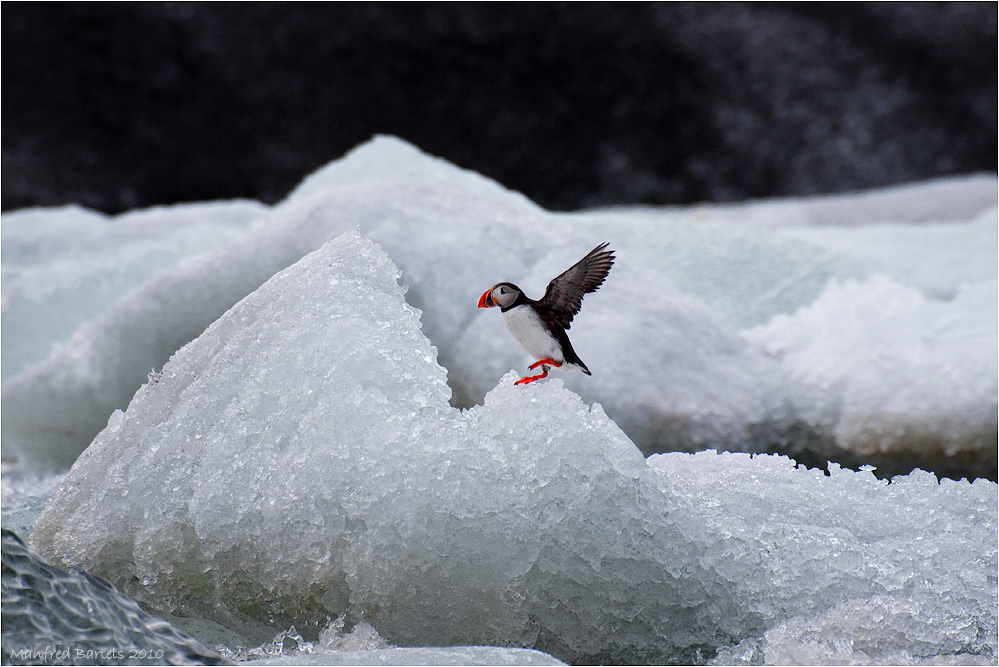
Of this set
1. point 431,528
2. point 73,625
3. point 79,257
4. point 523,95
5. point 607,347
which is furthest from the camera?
point 523,95

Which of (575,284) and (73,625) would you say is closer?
(73,625)

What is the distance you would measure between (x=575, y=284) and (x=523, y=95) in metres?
4.90

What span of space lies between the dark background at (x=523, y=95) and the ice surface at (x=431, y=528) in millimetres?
4540

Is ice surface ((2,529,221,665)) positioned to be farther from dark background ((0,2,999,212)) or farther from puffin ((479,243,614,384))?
dark background ((0,2,999,212))

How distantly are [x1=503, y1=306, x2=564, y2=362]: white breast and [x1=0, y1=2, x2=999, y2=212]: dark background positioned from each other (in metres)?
4.74

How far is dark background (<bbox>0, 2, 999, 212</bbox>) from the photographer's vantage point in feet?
17.1

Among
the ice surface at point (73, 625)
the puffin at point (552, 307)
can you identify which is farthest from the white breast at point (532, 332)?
the ice surface at point (73, 625)

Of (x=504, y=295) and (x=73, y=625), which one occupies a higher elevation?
(x=504, y=295)

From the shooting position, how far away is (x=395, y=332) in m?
1.14

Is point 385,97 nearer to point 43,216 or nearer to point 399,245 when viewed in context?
point 43,216

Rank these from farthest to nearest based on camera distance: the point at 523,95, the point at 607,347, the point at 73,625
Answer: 1. the point at 523,95
2. the point at 607,347
3. the point at 73,625

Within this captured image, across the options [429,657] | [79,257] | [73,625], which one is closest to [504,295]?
[429,657]

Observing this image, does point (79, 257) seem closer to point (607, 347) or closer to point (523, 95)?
point (607, 347)

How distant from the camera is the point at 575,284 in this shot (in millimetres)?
1065
